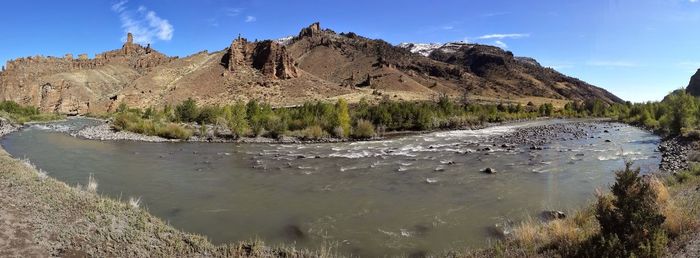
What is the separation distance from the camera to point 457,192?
57.8 feet

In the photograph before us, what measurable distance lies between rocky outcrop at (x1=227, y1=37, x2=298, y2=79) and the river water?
79239 mm

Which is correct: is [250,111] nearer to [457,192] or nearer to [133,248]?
[457,192]

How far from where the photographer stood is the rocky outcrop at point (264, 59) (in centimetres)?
11250

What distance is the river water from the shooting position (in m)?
12.5

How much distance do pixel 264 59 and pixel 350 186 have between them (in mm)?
101723

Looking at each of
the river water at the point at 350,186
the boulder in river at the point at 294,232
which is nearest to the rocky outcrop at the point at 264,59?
the river water at the point at 350,186

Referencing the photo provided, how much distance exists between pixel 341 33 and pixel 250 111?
14696 cm

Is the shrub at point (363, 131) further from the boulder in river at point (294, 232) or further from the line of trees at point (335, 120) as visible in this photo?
the boulder in river at point (294, 232)

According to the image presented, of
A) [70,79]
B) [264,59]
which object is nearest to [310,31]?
Result: [264,59]

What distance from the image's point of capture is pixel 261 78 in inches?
4296

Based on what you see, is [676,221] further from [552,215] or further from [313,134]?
[313,134]

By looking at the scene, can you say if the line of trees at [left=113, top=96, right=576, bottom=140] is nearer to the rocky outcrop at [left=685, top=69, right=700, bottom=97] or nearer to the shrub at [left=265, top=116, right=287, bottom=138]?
the shrub at [left=265, top=116, right=287, bottom=138]

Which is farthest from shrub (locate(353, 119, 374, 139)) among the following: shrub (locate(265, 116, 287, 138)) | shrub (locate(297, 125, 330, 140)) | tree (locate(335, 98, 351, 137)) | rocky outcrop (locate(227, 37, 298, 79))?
rocky outcrop (locate(227, 37, 298, 79))

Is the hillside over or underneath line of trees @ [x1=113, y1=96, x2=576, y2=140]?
over
